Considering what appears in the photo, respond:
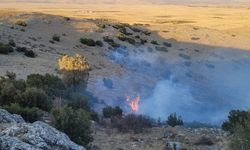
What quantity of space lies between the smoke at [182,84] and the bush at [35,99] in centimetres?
729

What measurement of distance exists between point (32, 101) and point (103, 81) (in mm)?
11301

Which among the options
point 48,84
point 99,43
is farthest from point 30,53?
point 48,84

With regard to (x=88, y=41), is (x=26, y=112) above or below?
below

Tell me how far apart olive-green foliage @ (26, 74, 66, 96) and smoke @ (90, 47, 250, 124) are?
12.0 ft

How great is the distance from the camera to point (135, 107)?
79.6 ft

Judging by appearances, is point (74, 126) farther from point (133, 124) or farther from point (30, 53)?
point (30, 53)

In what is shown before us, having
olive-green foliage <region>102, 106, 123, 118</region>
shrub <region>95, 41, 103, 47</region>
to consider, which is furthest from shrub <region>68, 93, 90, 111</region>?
shrub <region>95, 41, 103, 47</region>

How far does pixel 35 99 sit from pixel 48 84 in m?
4.28

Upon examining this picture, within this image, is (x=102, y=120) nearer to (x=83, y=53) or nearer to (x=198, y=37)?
(x=83, y=53)

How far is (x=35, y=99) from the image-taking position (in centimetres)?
1670

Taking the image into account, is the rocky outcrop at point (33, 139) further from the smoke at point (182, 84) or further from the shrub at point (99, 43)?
the shrub at point (99, 43)

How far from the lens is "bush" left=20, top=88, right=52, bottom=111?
54.1ft

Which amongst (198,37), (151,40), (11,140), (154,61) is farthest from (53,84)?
(198,37)

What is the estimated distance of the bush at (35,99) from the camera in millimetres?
16484
